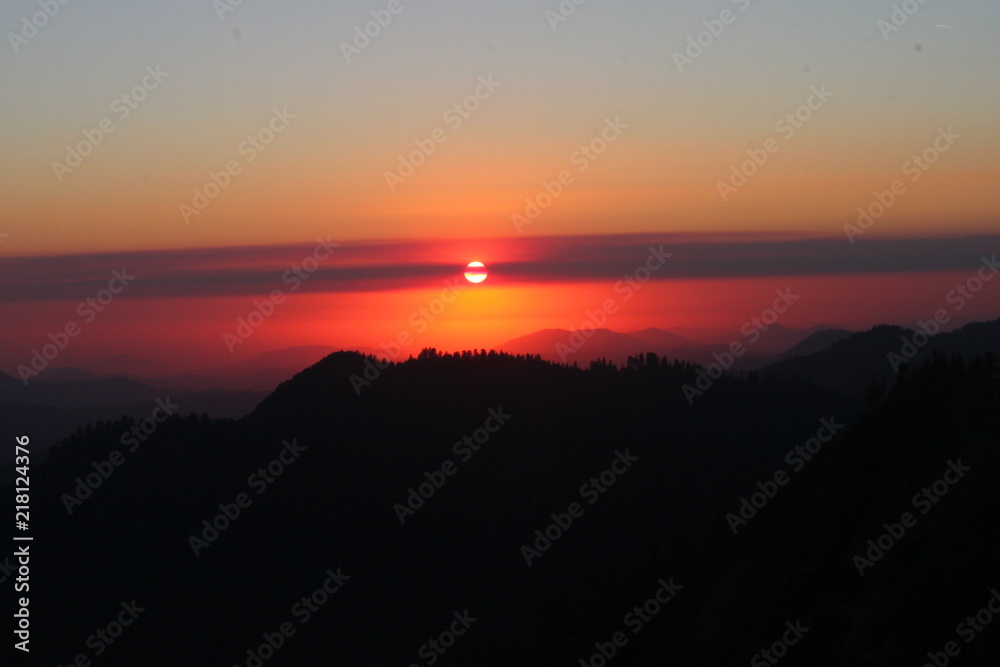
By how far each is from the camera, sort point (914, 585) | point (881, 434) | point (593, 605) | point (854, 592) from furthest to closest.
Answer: point (593, 605) → point (881, 434) → point (854, 592) → point (914, 585)

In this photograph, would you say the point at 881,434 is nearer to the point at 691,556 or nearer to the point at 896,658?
the point at 896,658

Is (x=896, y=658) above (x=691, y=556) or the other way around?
the other way around

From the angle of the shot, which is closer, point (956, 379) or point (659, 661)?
point (956, 379)

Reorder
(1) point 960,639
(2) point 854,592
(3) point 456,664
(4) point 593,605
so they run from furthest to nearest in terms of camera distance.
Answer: (3) point 456,664 → (4) point 593,605 → (2) point 854,592 → (1) point 960,639

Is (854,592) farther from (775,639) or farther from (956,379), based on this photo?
(956,379)

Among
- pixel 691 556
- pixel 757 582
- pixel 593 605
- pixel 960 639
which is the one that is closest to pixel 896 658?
pixel 960 639

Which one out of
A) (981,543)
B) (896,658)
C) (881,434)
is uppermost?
(881,434)

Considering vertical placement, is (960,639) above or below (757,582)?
below

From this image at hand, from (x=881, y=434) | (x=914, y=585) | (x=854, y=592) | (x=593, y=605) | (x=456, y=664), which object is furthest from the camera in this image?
(x=456, y=664)

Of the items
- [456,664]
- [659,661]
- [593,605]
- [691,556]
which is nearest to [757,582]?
[659,661]
